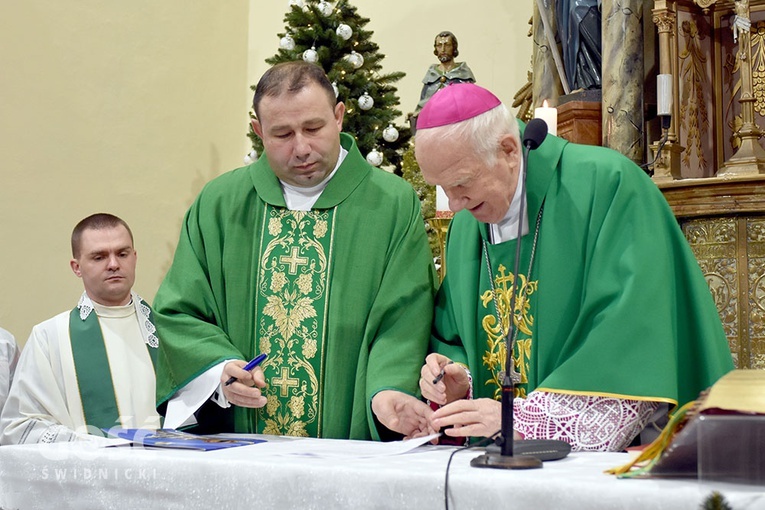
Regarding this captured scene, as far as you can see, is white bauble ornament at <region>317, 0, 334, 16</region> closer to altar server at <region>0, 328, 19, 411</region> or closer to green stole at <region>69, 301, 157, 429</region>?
green stole at <region>69, 301, 157, 429</region>

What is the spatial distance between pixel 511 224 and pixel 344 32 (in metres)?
4.82

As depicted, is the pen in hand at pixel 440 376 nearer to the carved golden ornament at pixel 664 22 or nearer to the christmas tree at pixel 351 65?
the carved golden ornament at pixel 664 22

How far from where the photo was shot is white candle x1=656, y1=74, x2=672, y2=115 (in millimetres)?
5688

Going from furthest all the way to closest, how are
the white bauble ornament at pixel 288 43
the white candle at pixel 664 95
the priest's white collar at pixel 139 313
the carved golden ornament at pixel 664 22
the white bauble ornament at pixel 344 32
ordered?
1. the white bauble ornament at pixel 288 43
2. the white bauble ornament at pixel 344 32
3. the carved golden ornament at pixel 664 22
4. the white candle at pixel 664 95
5. the priest's white collar at pixel 139 313

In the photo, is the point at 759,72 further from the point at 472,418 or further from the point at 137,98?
the point at 137,98

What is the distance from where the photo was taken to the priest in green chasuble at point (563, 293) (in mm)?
2455

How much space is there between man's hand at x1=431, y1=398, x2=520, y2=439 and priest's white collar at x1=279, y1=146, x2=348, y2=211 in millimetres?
1197

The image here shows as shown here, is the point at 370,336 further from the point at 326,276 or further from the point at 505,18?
the point at 505,18

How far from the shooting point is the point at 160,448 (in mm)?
2514

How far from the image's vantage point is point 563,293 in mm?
2758

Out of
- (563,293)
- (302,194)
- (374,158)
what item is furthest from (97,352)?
(374,158)

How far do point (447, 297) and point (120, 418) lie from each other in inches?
87.4

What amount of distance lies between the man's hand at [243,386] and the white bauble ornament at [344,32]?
491cm

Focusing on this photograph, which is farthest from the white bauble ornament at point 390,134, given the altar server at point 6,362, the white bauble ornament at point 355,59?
the altar server at point 6,362
